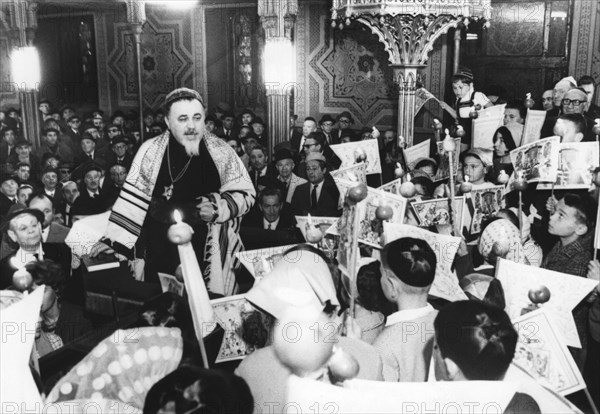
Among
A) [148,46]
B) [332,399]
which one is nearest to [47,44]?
[148,46]

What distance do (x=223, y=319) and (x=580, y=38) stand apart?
371 inches

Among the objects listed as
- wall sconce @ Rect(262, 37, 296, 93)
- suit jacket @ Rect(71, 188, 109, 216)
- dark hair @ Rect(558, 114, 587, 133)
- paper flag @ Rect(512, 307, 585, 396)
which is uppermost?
wall sconce @ Rect(262, 37, 296, 93)

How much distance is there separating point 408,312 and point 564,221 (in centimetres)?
168

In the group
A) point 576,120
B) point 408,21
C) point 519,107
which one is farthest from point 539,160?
point 408,21

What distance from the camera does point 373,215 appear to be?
13.8 ft

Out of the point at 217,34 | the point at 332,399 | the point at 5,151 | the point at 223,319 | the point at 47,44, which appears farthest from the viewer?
the point at 47,44

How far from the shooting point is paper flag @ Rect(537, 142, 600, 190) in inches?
174

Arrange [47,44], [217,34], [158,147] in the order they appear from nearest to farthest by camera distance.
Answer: [158,147], [217,34], [47,44]

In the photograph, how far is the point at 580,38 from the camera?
10.5 meters

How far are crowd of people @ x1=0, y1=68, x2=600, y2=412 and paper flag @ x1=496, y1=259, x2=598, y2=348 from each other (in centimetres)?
6

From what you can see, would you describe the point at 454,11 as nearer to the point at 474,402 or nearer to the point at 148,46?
the point at 474,402

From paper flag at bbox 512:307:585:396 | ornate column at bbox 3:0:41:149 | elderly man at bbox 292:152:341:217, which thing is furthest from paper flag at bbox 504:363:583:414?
ornate column at bbox 3:0:41:149

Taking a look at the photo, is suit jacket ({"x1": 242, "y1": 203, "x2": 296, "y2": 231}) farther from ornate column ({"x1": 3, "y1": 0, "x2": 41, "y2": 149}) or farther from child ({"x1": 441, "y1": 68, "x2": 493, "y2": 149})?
ornate column ({"x1": 3, "y1": 0, "x2": 41, "y2": 149})

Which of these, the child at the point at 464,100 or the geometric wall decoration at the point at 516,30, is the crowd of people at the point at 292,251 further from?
the geometric wall decoration at the point at 516,30
